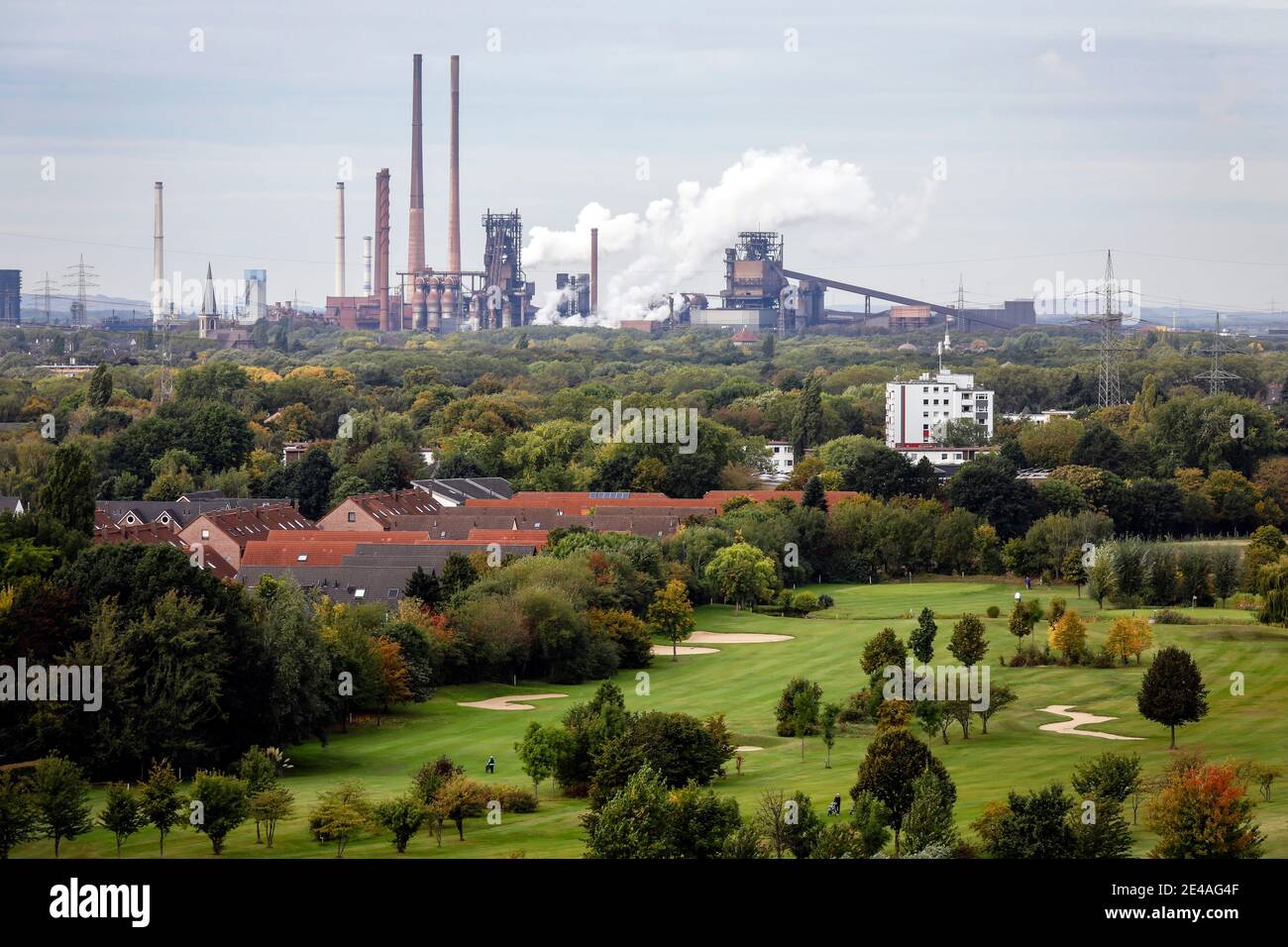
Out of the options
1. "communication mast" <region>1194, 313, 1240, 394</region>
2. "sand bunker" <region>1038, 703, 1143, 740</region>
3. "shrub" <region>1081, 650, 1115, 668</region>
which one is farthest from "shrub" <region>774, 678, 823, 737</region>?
"communication mast" <region>1194, 313, 1240, 394</region>

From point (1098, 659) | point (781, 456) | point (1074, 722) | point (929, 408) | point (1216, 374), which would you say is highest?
point (1216, 374)

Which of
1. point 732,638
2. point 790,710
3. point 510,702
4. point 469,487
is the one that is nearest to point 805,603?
point 732,638

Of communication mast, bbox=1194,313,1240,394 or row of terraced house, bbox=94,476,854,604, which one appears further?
communication mast, bbox=1194,313,1240,394

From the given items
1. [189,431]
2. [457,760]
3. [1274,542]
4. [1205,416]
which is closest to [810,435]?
[1205,416]

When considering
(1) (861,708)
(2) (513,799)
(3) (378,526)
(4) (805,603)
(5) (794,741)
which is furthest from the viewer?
(3) (378,526)

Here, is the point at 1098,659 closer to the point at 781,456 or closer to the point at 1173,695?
the point at 1173,695

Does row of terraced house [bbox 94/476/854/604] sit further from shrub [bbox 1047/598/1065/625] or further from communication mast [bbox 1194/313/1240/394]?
communication mast [bbox 1194/313/1240/394]
